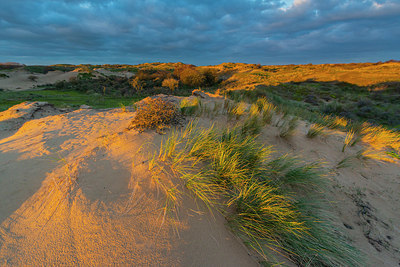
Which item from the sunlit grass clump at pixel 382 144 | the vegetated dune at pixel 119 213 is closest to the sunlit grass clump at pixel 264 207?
the vegetated dune at pixel 119 213

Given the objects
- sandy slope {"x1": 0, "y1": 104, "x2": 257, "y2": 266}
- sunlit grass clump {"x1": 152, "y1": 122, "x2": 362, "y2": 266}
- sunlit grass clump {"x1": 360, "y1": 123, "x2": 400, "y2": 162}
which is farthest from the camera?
sunlit grass clump {"x1": 360, "y1": 123, "x2": 400, "y2": 162}

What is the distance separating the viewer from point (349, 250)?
5.91ft

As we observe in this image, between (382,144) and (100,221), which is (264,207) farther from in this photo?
(382,144)

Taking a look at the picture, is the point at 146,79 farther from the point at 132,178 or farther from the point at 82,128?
the point at 132,178

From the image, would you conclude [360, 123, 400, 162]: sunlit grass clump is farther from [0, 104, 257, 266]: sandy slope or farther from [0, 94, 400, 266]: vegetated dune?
[0, 104, 257, 266]: sandy slope

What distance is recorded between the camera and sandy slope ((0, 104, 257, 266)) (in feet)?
4.89

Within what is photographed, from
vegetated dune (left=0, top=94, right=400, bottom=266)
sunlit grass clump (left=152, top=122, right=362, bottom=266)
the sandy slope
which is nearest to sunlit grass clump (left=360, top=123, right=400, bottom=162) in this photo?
vegetated dune (left=0, top=94, right=400, bottom=266)

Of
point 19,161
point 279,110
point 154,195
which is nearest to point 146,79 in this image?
point 279,110

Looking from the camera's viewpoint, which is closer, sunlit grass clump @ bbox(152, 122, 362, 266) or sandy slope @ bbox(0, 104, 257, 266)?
sandy slope @ bbox(0, 104, 257, 266)

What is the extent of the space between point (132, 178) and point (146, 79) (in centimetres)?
2371

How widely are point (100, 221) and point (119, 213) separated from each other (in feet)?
0.59

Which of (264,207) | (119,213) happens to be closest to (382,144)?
(264,207)

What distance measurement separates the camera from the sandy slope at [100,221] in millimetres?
1490

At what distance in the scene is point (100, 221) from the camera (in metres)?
1.73
